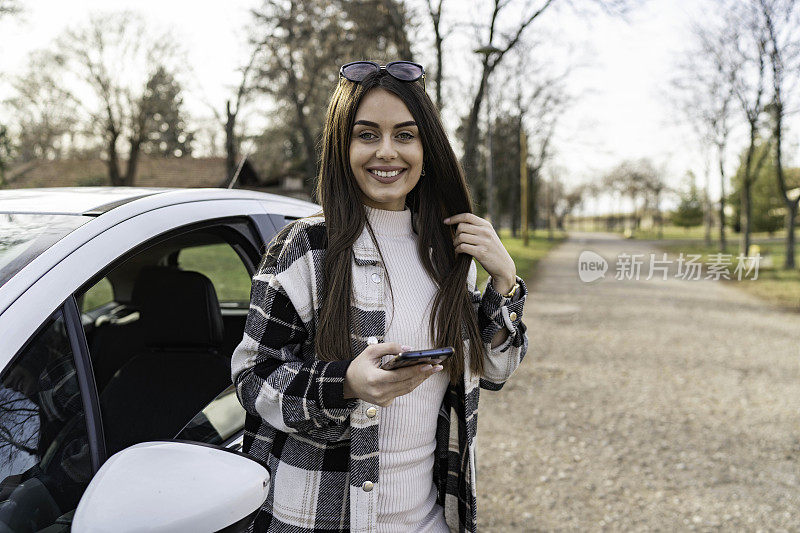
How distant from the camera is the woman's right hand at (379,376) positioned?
1226 mm

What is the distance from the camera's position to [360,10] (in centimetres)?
1548

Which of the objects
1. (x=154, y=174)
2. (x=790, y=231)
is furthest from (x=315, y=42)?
(x=154, y=174)

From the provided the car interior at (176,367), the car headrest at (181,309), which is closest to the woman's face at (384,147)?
the car interior at (176,367)

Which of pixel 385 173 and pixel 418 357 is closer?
pixel 418 357

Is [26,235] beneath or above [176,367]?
above

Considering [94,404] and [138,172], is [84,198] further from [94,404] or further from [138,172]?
[138,172]

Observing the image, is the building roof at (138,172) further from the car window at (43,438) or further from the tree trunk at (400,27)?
the car window at (43,438)

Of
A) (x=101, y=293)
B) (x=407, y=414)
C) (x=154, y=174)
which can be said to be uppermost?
(x=154, y=174)

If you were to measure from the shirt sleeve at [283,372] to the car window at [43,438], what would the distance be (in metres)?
0.35

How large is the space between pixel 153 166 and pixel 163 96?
1510 centimetres

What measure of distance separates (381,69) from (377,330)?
64 cm

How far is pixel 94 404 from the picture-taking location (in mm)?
1406

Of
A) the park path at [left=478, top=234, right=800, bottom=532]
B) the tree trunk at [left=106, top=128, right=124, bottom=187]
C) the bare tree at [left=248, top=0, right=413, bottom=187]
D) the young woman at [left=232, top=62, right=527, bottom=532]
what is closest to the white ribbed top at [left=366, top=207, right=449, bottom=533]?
the young woman at [left=232, top=62, right=527, bottom=532]

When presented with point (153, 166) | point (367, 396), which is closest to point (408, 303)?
point (367, 396)
